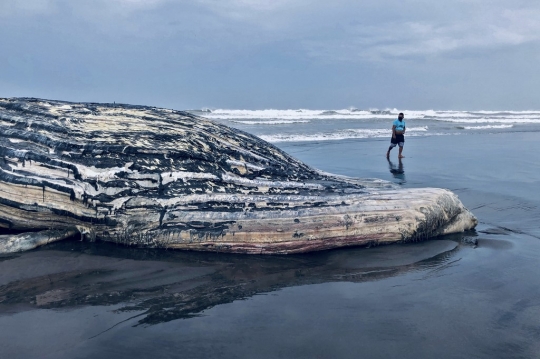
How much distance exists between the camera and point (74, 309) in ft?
10.1

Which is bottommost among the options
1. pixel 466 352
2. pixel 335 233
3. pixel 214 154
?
pixel 466 352

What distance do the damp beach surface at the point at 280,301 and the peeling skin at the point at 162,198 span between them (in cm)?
16

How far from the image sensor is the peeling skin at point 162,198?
418cm

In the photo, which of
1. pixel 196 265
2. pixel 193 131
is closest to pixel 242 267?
pixel 196 265

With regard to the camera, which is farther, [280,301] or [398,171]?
[398,171]

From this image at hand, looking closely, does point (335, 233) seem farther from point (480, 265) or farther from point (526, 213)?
point (526, 213)

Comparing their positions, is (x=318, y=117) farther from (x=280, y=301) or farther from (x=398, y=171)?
(x=280, y=301)

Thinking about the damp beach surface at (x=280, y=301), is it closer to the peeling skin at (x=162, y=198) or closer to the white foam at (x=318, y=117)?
the peeling skin at (x=162, y=198)

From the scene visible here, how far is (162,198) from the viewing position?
4.25m

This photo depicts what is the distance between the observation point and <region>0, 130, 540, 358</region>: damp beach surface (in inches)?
105

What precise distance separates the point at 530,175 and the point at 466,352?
24.1 ft

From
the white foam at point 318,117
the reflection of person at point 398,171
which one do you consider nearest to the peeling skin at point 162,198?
the reflection of person at point 398,171

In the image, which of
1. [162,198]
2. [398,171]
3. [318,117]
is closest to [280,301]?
[162,198]

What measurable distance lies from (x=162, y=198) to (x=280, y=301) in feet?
5.41
